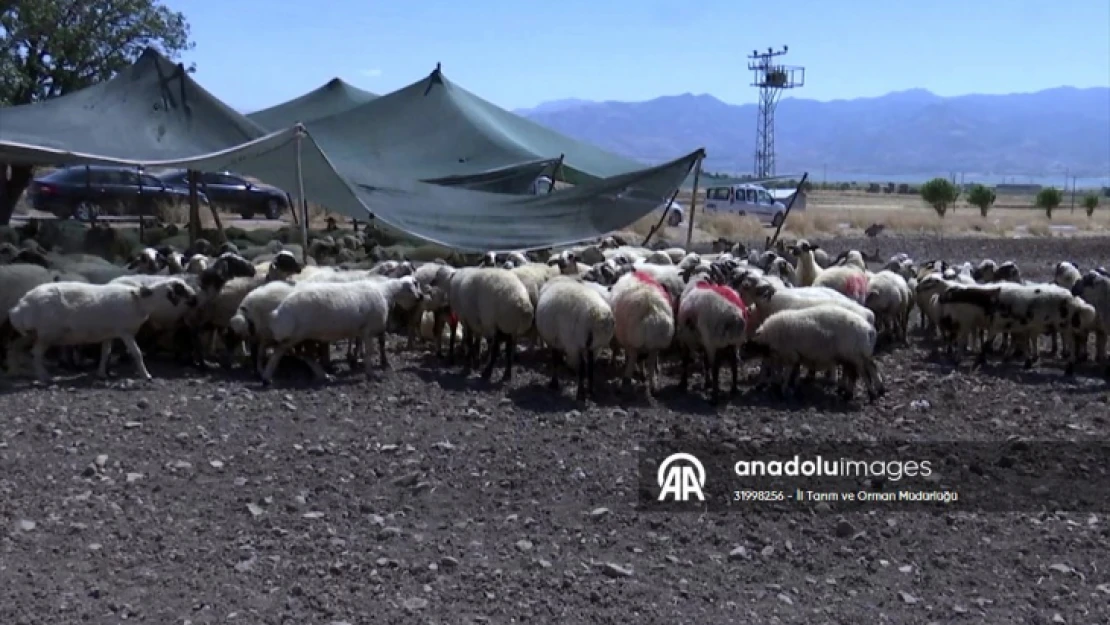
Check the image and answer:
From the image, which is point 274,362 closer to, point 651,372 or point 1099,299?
point 651,372

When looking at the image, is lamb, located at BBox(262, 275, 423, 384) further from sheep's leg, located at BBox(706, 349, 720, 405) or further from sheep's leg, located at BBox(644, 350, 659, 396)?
sheep's leg, located at BBox(706, 349, 720, 405)

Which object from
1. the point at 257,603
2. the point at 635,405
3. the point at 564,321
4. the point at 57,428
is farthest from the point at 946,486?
the point at 57,428

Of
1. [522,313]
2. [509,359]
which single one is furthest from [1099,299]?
[509,359]

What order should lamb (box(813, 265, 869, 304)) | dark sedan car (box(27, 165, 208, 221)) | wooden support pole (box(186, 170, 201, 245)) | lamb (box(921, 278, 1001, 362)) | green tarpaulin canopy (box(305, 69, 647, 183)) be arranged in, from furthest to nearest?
dark sedan car (box(27, 165, 208, 221)) → green tarpaulin canopy (box(305, 69, 647, 183)) → wooden support pole (box(186, 170, 201, 245)) → lamb (box(813, 265, 869, 304)) → lamb (box(921, 278, 1001, 362))

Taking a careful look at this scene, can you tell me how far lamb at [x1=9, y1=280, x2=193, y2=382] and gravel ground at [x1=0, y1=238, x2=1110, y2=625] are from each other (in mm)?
626

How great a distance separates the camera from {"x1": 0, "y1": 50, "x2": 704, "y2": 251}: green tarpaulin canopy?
50.1ft

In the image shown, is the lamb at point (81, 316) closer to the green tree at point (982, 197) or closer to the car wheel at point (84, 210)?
the car wheel at point (84, 210)

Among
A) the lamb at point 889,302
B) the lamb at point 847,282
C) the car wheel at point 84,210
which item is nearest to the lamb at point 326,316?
the lamb at point 847,282

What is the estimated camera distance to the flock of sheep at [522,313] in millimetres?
10500

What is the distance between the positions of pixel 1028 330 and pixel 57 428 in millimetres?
9431

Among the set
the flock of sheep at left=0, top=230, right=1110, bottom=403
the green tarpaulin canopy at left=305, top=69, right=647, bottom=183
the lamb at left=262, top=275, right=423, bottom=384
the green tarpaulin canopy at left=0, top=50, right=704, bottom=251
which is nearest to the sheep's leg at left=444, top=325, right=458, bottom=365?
the flock of sheep at left=0, top=230, right=1110, bottom=403

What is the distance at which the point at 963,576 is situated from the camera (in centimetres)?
652

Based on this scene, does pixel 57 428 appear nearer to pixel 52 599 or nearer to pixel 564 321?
pixel 52 599

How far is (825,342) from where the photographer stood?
33.8 ft
